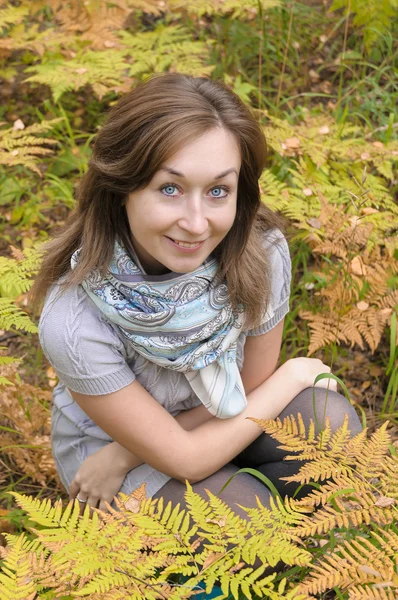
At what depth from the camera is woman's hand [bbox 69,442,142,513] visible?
2.39 metres

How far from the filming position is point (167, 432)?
2.22m

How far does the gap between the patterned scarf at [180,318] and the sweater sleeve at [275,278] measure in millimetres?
128

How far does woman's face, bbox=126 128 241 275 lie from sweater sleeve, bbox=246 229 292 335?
1.23 feet

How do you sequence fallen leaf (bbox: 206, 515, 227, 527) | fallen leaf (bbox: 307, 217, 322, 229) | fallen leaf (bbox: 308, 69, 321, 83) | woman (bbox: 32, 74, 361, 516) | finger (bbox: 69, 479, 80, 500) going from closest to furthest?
fallen leaf (bbox: 206, 515, 227, 527)
woman (bbox: 32, 74, 361, 516)
finger (bbox: 69, 479, 80, 500)
fallen leaf (bbox: 307, 217, 322, 229)
fallen leaf (bbox: 308, 69, 321, 83)

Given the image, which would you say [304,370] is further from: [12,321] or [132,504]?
[12,321]

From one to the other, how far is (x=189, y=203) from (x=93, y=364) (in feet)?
1.92

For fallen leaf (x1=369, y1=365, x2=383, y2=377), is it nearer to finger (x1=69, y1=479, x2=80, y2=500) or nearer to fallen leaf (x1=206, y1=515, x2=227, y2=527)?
finger (x1=69, y1=479, x2=80, y2=500)

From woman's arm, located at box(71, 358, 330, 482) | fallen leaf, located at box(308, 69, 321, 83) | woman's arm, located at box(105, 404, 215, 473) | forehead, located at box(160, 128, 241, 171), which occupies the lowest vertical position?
woman's arm, located at box(105, 404, 215, 473)

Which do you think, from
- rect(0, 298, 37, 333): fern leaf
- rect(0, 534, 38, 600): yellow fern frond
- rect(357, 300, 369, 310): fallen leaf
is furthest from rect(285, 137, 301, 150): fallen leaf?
rect(0, 534, 38, 600): yellow fern frond

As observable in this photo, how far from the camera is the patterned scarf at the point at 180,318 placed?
84.1 inches

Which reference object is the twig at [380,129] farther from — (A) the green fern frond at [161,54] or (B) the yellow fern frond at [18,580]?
(B) the yellow fern frond at [18,580]

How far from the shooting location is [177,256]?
2037mm

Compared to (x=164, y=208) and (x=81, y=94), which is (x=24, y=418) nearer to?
(x=164, y=208)

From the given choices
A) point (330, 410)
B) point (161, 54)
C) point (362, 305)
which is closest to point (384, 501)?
point (330, 410)
